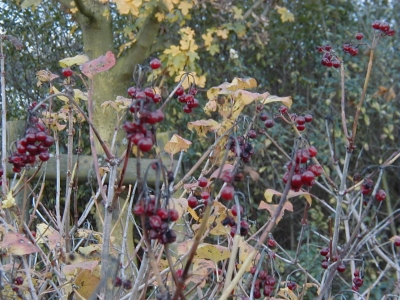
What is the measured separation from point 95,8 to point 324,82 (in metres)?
1.89

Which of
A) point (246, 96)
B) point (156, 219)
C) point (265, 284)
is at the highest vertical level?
point (246, 96)

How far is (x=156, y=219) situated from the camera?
59 cm

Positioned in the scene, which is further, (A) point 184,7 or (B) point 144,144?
(A) point 184,7

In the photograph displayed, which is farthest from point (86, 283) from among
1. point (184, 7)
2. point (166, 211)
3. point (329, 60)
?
point (184, 7)

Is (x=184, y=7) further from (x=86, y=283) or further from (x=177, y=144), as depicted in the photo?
(x=86, y=283)

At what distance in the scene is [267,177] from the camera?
388 cm

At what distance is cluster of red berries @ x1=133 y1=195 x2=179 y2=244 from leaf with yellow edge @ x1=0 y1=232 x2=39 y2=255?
29 centimetres

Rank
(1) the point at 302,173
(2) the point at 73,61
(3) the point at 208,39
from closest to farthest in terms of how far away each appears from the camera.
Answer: (1) the point at 302,173, (2) the point at 73,61, (3) the point at 208,39

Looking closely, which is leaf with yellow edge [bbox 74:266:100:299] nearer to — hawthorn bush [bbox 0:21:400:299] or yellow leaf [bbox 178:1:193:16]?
hawthorn bush [bbox 0:21:400:299]

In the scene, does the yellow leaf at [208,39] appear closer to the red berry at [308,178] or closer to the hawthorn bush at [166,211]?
the hawthorn bush at [166,211]

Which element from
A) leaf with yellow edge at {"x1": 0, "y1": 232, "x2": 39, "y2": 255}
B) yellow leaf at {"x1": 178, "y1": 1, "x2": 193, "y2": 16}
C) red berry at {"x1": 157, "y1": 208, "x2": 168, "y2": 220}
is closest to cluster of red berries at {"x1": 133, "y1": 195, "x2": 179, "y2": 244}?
red berry at {"x1": 157, "y1": 208, "x2": 168, "y2": 220}

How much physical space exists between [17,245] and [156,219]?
343 millimetres

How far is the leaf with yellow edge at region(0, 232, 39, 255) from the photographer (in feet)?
2.62

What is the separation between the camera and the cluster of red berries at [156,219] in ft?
1.95
